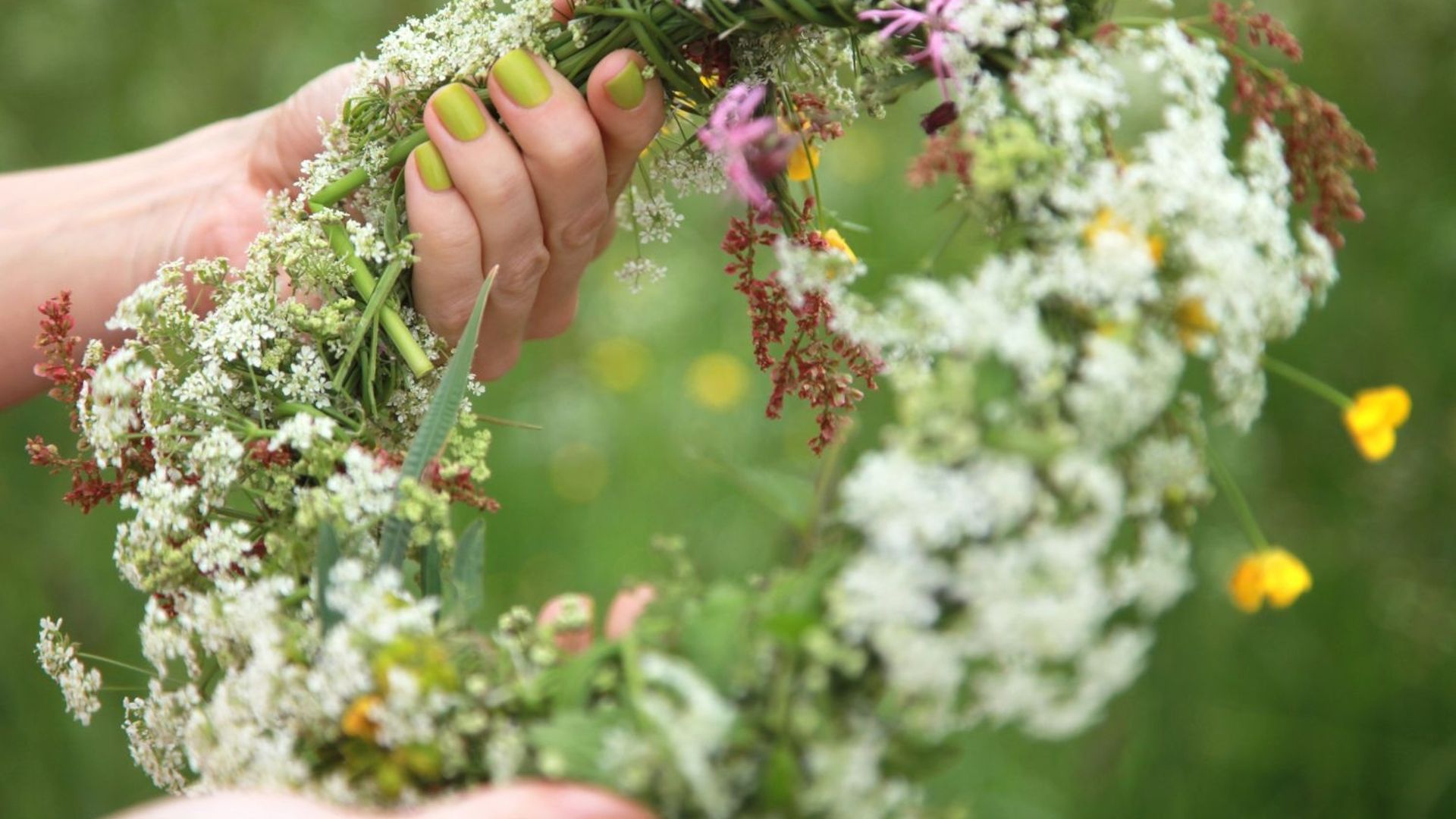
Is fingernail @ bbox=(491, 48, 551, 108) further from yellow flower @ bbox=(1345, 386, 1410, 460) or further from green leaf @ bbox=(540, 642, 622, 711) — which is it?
yellow flower @ bbox=(1345, 386, 1410, 460)

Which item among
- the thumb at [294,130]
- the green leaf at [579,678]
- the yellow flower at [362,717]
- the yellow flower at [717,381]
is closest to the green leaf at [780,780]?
the green leaf at [579,678]

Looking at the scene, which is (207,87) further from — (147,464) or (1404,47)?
(1404,47)

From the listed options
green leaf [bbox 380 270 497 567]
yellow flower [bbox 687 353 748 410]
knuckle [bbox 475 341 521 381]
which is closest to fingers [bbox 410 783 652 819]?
green leaf [bbox 380 270 497 567]

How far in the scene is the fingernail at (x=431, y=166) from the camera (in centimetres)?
107

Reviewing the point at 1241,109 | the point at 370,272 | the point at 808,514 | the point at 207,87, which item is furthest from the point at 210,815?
the point at 207,87

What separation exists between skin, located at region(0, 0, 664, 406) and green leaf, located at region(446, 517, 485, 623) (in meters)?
0.38

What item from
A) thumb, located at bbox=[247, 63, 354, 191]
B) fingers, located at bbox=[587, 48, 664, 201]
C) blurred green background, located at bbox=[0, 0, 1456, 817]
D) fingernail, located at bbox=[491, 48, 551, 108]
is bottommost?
blurred green background, located at bbox=[0, 0, 1456, 817]

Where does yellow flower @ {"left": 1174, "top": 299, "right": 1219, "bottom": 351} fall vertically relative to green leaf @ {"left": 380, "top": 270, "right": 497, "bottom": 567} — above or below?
below

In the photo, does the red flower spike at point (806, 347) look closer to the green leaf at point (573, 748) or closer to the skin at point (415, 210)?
the skin at point (415, 210)

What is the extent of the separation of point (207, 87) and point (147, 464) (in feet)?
6.34

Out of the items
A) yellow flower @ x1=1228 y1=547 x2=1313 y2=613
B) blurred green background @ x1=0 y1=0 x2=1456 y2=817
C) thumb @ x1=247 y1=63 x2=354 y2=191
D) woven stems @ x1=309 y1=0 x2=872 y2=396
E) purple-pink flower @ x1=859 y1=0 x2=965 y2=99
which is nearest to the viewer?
yellow flower @ x1=1228 y1=547 x2=1313 y2=613

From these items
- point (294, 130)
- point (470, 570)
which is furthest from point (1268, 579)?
point (294, 130)

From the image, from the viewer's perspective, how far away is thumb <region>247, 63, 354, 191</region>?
141 centimetres

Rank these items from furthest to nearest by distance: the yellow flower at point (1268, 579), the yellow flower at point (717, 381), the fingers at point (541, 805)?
the yellow flower at point (717, 381) < the yellow flower at point (1268, 579) < the fingers at point (541, 805)
